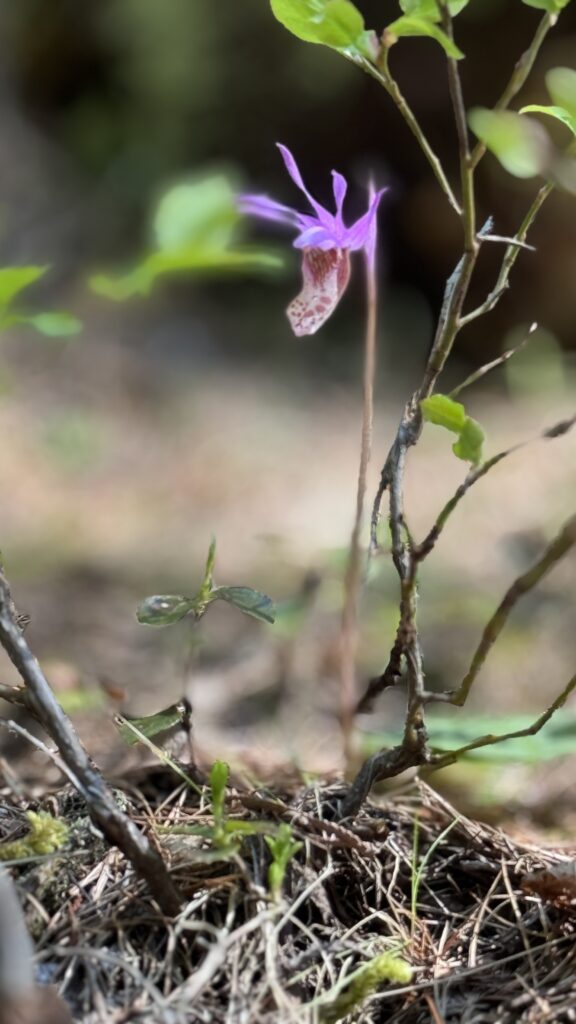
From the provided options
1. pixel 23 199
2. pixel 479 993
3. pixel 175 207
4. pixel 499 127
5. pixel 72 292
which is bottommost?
pixel 72 292

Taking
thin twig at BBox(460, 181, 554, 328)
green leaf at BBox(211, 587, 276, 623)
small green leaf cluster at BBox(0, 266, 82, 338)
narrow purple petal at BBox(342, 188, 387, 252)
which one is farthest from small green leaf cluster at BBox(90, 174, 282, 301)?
green leaf at BBox(211, 587, 276, 623)

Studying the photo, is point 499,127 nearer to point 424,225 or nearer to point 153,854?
point 153,854

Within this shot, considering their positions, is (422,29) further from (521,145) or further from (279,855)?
(279,855)

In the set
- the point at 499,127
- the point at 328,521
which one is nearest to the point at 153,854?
the point at 499,127

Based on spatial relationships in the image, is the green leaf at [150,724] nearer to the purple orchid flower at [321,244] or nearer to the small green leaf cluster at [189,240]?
the purple orchid flower at [321,244]

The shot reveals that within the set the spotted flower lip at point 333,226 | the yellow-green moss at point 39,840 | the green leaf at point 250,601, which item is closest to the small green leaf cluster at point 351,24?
the spotted flower lip at point 333,226

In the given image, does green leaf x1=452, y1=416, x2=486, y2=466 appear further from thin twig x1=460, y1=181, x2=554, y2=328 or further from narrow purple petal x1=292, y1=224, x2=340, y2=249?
narrow purple petal x1=292, y1=224, x2=340, y2=249

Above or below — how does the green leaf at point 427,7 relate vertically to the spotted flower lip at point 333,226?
above
